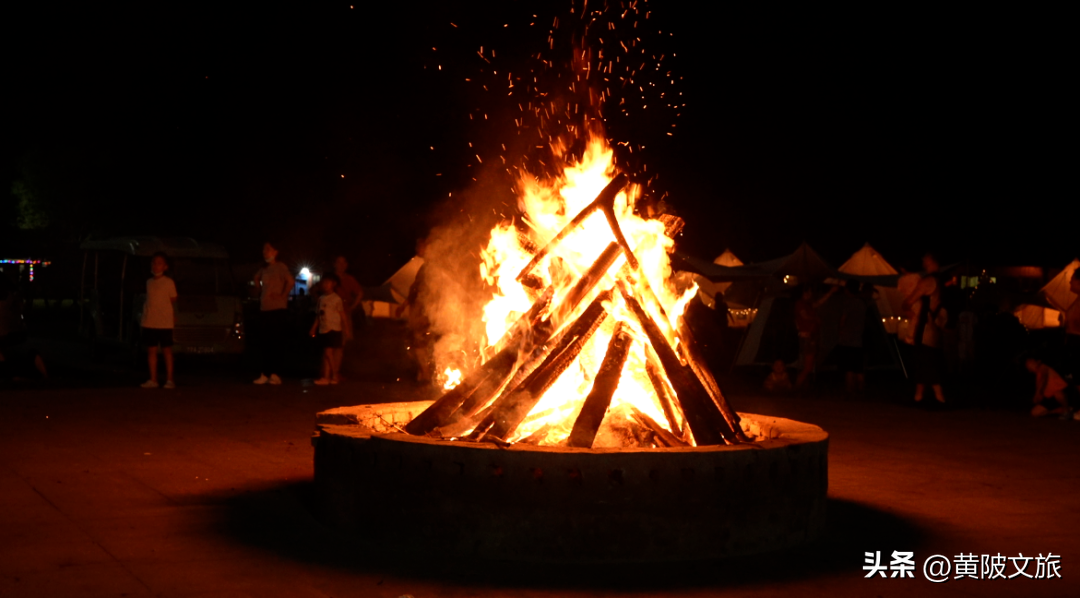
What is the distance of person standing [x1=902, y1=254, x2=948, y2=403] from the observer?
1436cm

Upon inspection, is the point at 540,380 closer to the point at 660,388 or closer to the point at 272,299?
the point at 660,388

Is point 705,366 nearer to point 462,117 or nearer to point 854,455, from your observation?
point 854,455

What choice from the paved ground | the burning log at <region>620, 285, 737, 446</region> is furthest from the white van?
the burning log at <region>620, 285, 737, 446</region>

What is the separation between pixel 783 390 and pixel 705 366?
9.02m

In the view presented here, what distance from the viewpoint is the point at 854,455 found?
10.3m

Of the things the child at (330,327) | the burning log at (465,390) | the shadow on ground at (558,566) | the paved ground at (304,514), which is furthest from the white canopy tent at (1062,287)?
the burning log at (465,390)

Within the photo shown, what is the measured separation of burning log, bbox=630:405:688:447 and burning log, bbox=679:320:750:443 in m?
0.36

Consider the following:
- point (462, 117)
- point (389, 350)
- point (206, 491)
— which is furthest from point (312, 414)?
point (462, 117)

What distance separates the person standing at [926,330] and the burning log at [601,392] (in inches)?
328

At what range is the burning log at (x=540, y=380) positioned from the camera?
279 inches

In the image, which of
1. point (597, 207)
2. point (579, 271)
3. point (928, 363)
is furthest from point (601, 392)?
point (928, 363)

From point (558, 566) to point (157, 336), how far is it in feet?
34.1

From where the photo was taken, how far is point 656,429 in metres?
7.59

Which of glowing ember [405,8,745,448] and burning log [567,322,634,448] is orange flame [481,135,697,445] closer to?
glowing ember [405,8,745,448]
